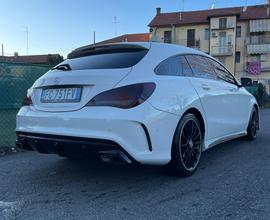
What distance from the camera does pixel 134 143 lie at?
11.8ft

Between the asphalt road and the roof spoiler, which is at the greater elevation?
the roof spoiler

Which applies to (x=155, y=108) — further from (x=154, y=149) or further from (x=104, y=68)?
(x=104, y=68)

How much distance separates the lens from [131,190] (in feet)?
12.9

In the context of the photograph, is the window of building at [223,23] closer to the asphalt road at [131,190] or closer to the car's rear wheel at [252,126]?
the car's rear wheel at [252,126]

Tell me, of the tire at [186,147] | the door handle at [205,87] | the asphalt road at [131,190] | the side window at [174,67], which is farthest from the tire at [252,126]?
the side window at [174,67]

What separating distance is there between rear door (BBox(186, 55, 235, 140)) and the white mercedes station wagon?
0.02m

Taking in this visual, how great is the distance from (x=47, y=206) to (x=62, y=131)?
2.43 feet

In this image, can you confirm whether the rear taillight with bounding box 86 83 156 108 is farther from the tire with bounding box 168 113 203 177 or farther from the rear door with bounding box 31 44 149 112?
the tire with bounding box 168 113 203 177

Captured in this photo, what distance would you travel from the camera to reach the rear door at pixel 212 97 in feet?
15.7

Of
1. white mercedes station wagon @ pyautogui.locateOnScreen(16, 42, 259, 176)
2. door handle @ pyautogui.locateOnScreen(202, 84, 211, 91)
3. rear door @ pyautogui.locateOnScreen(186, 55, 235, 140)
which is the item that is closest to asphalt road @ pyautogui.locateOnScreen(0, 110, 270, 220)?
white mercedes station wagon @ pyautogui.locateOnScreen(16, 42, 259, 176)

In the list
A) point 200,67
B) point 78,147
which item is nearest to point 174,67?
point 200,67

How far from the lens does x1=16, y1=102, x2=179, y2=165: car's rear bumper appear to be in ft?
11.7

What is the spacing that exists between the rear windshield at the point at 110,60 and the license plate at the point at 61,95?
13.8 inches

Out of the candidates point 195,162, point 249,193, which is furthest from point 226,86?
point 249,193
